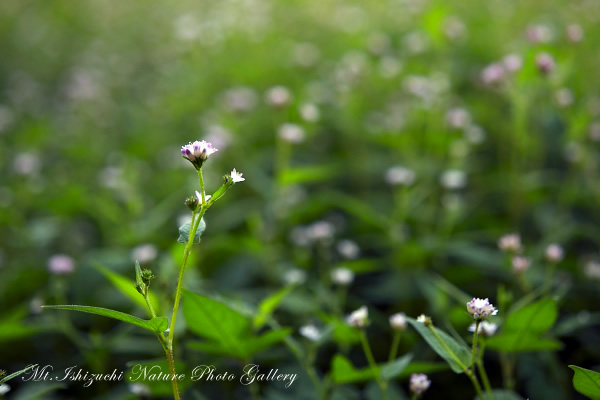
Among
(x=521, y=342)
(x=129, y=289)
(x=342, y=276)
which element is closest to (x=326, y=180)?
(x=342, y=276)

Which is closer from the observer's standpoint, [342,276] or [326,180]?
[342,276]

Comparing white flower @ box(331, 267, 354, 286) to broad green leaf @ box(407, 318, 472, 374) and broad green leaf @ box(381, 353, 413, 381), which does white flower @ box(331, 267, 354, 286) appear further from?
broad green leaf @ box(407, 318, 472, 374)

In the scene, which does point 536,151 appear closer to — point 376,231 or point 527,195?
point 527,195

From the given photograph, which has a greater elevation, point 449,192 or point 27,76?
point 27,76

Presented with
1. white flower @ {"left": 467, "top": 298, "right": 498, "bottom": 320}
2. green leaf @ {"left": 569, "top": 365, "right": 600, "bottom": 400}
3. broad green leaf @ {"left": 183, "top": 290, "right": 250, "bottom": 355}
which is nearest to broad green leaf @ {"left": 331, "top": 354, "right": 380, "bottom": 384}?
broad green leaf @ {"left": 183, "top": 290, "right": 250, "bottom": 355}

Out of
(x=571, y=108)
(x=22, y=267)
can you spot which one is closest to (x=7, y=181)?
(x=22, y=267)

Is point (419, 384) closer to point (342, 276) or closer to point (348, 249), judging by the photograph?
point (342, 276)
